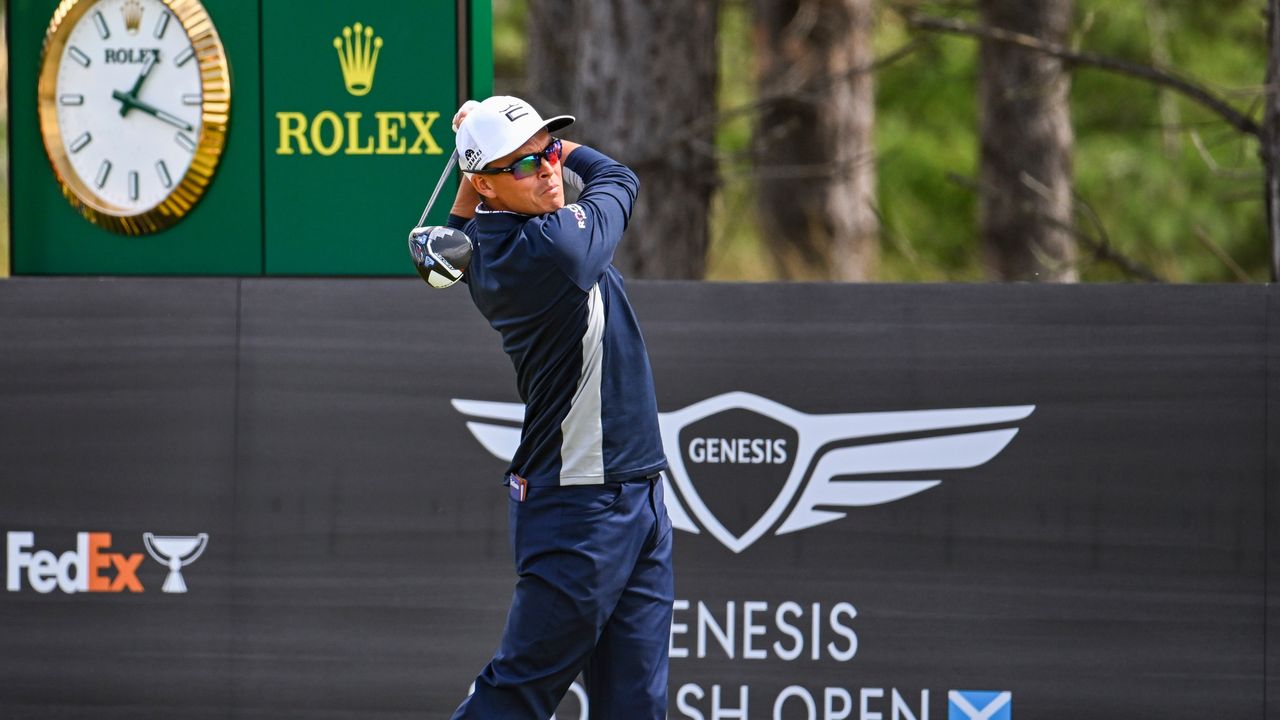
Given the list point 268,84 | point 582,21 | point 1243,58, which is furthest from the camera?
point 1243,58

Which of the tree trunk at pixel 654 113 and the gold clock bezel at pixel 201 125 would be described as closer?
the gold clock bezel at pixel 201 125

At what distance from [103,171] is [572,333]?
2533 millimetres

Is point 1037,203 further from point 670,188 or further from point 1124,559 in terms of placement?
point 1124,559

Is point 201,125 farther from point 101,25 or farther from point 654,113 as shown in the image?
point 654,113

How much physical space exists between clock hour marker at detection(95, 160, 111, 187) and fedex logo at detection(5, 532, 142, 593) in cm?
132

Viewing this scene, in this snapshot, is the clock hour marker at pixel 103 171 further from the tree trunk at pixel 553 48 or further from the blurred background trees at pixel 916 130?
the tree trunk at pixel 553 48

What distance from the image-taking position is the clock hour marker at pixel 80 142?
18.1ft

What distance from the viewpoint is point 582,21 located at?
892cm

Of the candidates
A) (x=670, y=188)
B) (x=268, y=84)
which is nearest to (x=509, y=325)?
(x=268, y=84)

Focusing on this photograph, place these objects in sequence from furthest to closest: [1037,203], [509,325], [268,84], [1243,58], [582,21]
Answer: [1243,58] < [1037,203] < [582,21] < [268,84] < [509,325]

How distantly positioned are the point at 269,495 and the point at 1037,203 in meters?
7.96

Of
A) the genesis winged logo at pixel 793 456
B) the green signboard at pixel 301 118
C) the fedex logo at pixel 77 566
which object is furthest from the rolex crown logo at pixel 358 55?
the fedex logo at pixel 77 566

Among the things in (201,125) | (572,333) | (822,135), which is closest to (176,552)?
(201,125)

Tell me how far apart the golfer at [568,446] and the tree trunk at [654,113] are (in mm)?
4649
